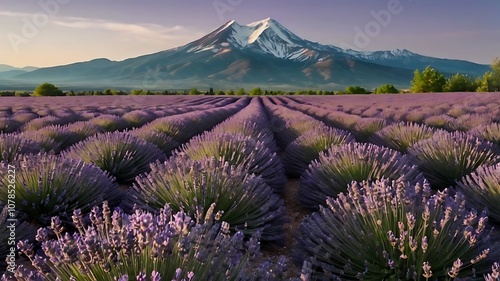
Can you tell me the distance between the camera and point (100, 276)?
66.1 inches

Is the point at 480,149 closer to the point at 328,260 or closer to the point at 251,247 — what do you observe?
the point at 328,260

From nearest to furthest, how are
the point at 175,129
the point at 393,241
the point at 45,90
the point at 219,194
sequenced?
the point at 393,241
the point at 219,194
the point at 175,129
the point at 45,90

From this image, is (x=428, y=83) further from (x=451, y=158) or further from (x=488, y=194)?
(x=488, y=194)

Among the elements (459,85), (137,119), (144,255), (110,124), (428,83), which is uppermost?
(144,255)

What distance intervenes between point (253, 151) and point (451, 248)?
2576mm

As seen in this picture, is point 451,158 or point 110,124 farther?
point 110,124

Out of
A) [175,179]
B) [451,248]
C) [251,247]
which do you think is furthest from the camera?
[175,179]

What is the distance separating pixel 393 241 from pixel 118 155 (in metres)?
3.87

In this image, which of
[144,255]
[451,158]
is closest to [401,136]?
[451,158]

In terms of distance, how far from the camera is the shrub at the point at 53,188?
3576mm

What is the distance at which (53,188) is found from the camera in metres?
3.69

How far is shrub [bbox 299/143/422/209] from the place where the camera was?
409cm

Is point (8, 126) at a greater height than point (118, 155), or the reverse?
point (118, 155)

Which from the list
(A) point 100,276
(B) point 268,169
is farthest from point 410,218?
(B) point 268,169
